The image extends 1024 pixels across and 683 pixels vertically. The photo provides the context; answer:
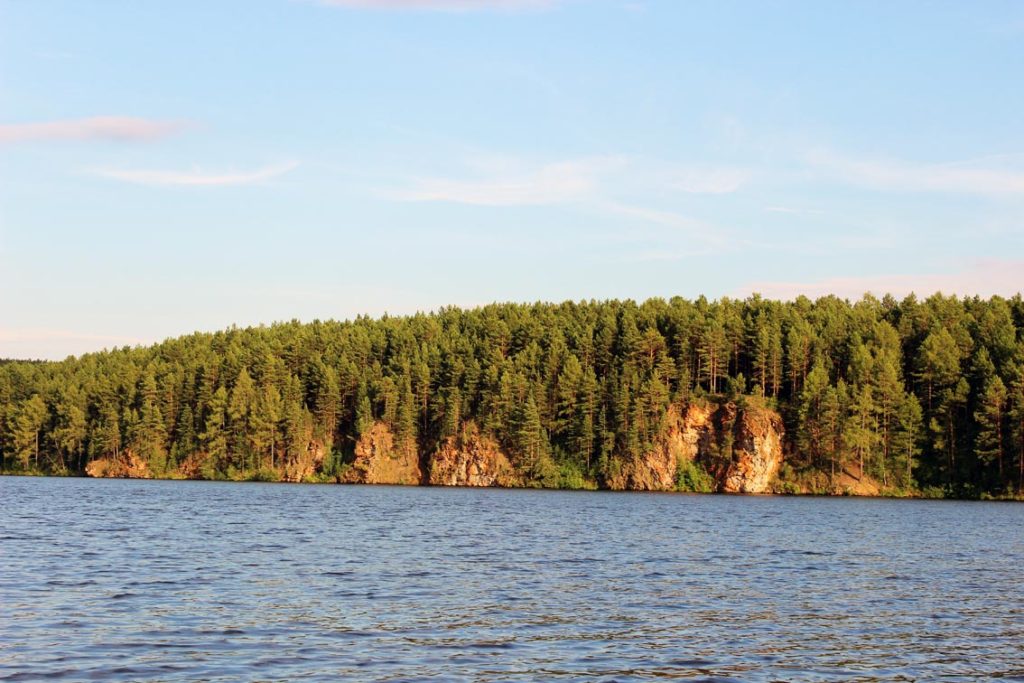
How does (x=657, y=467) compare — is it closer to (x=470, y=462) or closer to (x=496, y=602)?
(x=470, y=462)

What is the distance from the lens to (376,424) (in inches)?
6344

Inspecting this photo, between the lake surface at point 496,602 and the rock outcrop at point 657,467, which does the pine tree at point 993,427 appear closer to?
the rock outcrop at point 657,467

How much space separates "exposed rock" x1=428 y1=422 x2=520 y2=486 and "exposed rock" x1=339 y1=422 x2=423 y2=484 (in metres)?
3.81

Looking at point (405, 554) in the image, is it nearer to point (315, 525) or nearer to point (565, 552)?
point (565, 552)

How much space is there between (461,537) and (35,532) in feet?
74.8

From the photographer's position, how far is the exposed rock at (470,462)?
153m

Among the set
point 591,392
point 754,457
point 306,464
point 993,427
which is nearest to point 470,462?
point 591,392

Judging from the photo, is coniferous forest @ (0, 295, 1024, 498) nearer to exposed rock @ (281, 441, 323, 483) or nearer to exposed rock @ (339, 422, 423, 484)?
exposed rock @ (281, 441, 323, 483)

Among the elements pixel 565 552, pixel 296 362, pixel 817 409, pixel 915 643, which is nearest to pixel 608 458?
pixel 817 409

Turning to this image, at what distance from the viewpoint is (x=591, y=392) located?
497 ft

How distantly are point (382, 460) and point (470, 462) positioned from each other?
1422 centimetres

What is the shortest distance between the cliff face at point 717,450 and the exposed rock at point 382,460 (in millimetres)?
32362

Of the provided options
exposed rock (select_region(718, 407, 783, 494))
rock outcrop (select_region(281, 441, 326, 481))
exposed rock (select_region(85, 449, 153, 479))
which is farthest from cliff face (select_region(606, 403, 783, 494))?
exposed rock (select_region(85, 449, 153, 479))

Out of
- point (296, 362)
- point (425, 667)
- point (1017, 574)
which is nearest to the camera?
point (425, 667)
